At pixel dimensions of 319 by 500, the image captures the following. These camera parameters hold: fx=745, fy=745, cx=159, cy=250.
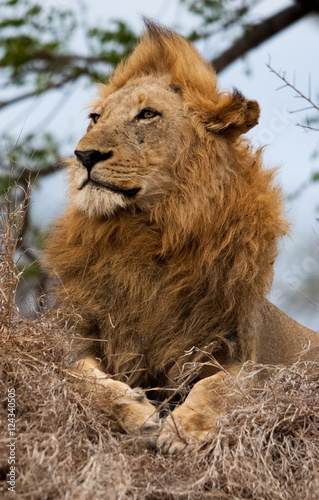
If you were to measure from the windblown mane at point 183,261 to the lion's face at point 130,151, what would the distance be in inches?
2.9

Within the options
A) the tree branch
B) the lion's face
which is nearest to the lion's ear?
the lion's face

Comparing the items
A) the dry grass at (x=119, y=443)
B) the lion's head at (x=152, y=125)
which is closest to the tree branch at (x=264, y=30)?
the lion's head at (x=152, y=125)

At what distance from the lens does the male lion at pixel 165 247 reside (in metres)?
3.05

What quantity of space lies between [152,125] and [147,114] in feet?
0.25

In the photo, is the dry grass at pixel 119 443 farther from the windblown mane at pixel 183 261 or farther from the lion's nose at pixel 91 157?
the lion's nose at pixel 91 157

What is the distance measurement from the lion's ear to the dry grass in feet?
3.48

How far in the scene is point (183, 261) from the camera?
309 centimetres

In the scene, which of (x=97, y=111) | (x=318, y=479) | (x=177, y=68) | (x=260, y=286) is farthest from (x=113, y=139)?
(x=318, y=479)

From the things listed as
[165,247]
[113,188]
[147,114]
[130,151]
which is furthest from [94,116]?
[165,247]

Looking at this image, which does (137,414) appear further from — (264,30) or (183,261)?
(264,30)

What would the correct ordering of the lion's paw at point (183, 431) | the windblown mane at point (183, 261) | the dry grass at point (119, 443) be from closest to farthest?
the dry grass at point (119, 443), the lion's paw at point (183, 431), the windblown mane at point (183, 261)

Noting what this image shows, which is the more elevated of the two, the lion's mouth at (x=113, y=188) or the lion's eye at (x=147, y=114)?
the lion's eye at (x=147, y=114)

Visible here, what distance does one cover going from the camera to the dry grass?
2252mm

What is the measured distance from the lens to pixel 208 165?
3.18 meters
